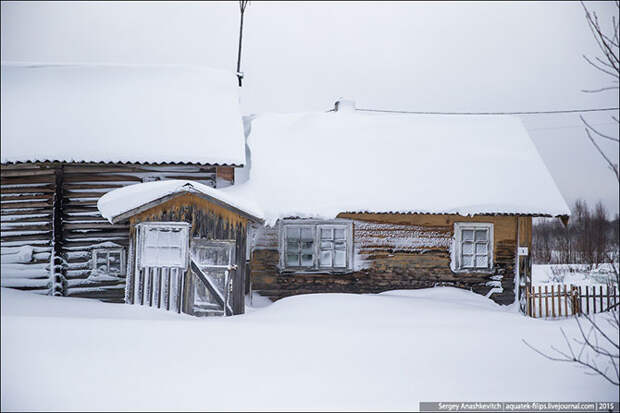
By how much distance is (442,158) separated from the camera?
15109mm

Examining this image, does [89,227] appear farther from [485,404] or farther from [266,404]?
[485,404]

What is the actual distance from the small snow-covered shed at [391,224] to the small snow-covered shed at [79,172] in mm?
1787

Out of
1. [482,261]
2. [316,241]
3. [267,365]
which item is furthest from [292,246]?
[267,365]

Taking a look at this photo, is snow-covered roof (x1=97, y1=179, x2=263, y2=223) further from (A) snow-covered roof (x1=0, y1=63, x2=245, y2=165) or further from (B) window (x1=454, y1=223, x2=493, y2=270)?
(B) window (x1=454, y1=223, x2=493, y2=270)

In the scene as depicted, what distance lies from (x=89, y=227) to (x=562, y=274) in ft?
79.5

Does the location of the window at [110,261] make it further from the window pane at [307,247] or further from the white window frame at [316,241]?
the window pane at [307,247]

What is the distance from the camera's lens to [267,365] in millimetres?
6148

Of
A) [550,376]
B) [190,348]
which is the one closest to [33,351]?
[190,348]

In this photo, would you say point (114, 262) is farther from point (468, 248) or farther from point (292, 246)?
point (468, 248)

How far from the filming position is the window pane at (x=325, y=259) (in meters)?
13.2

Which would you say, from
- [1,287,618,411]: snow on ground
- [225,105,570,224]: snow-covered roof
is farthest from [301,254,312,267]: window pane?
[1,287,618,411]: snow on ground

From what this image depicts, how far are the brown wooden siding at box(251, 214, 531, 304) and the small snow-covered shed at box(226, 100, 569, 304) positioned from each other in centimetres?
3

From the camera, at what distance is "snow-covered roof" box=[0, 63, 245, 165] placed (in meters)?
12.5

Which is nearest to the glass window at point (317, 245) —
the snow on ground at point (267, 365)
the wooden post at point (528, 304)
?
the wooden post at point (528, 304)
